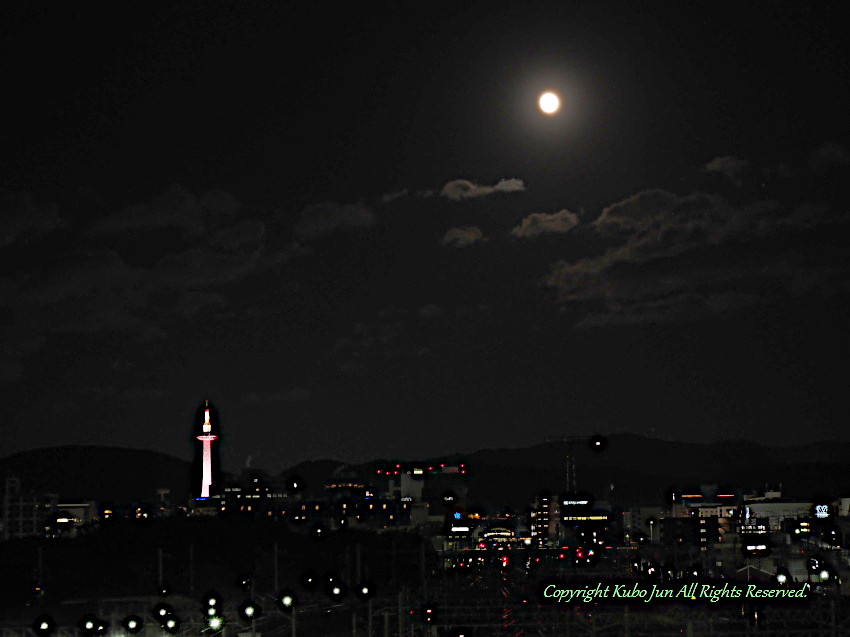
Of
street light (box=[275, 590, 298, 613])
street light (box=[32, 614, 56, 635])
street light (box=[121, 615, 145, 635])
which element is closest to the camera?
street light (box=[275, 590, 298, 613])

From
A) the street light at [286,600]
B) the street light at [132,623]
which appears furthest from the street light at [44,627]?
the street light at [286,600]

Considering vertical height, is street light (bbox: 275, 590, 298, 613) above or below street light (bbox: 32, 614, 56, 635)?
above

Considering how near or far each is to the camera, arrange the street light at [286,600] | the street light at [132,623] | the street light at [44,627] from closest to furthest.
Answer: the street light at [286,600]
the street light at [132,623]
the street light at [44,627]

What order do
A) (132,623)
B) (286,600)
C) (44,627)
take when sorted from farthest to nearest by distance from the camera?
(132,623)
(44,627)
(286,600)

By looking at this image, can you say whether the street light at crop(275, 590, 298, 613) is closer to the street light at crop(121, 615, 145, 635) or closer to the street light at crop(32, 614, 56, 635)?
the street light at crop(121, 615, 145, 635)

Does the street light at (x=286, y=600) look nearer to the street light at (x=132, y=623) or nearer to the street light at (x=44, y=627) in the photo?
the street light at (x=132, y=623)

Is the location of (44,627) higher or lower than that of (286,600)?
lower

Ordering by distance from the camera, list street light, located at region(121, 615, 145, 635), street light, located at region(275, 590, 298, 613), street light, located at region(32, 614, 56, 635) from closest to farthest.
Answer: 1. street light, located at region(275, 590, 298, 613)
2. street light, located at region(121, 615, 145, 635)
3. street light, located at region(32, 614, 56, 635)

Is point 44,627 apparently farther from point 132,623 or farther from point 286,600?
point 286,600

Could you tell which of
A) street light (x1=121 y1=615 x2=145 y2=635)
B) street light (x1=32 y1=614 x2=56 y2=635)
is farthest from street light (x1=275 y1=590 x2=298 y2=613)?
street light (x1=32 y1=614 x2=56 y2=635)

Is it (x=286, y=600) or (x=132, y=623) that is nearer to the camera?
(x=286, y=600)

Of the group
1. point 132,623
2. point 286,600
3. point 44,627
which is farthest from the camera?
point 132,623

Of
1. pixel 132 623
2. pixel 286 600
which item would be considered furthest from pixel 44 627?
pixel 286 600

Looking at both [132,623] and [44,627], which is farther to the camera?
[132,623]
